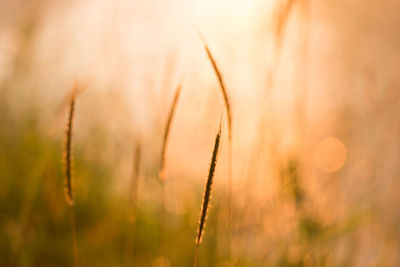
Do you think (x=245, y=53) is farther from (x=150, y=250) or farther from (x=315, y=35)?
(x=315, y=35)

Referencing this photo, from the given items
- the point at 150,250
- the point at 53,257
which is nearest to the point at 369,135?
the point at 150,250

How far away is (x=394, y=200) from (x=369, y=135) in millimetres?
178

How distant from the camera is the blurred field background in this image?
1.72 feet

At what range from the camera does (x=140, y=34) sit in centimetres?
113

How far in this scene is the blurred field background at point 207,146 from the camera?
523 mm

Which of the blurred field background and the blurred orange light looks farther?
the blurred orange light

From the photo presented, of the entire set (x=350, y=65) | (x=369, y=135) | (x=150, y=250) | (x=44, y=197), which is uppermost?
(x=350, y=65)

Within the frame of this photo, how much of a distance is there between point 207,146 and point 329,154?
0.26 meters

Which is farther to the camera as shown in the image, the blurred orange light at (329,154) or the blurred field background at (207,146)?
the blurred orange light at (329,154)

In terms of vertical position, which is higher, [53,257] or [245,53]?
[245,53]

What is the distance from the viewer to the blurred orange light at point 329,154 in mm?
740

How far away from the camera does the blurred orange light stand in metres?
0.74

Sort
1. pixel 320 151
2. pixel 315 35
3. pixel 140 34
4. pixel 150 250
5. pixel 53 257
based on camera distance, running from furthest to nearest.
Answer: pixel 315 35, pixel 140 34, pixel 320 151, pixel 150 250, pixel 53 257

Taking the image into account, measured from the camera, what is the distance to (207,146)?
833 millimetres
